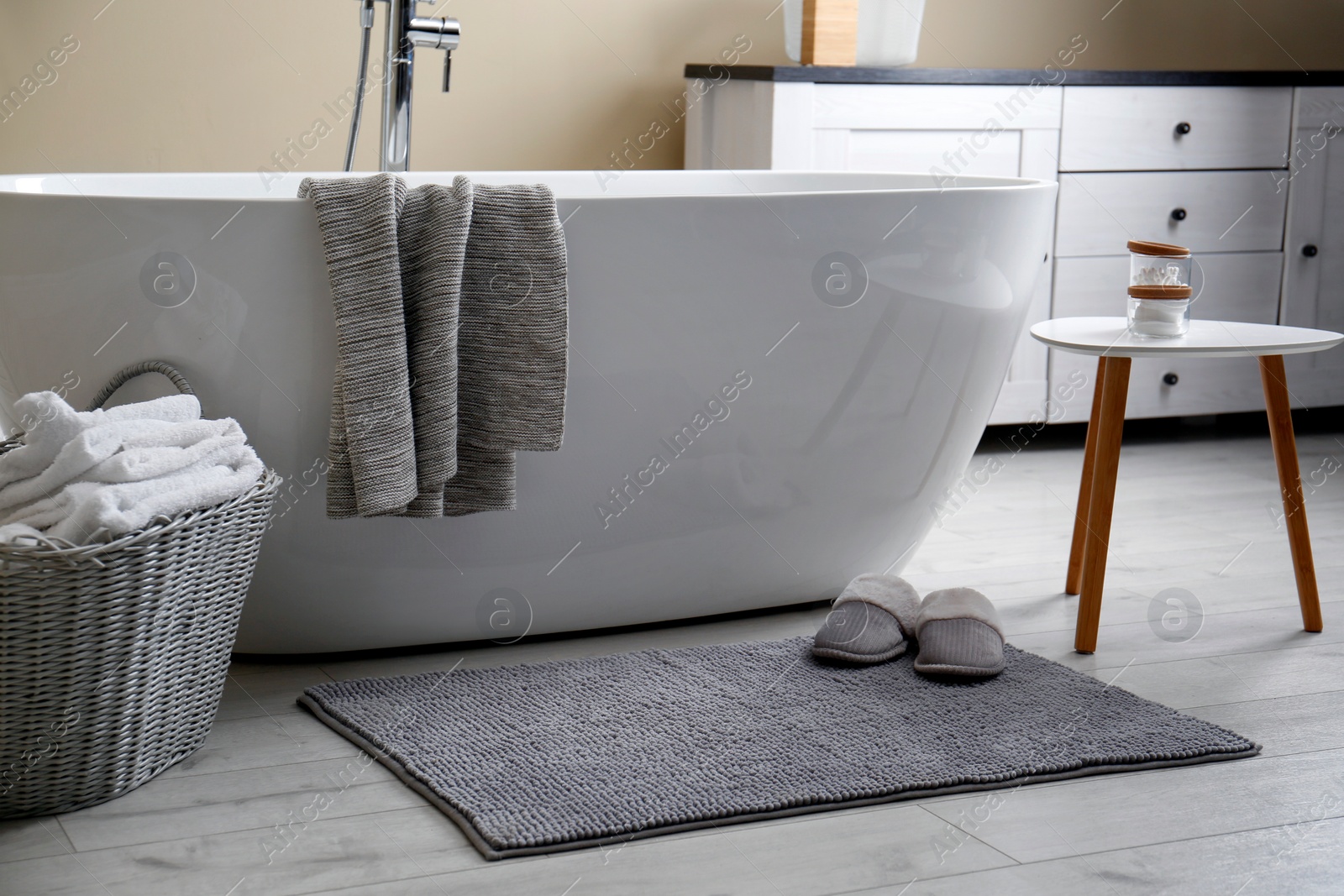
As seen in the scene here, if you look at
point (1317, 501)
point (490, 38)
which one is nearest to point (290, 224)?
point (490, 38)

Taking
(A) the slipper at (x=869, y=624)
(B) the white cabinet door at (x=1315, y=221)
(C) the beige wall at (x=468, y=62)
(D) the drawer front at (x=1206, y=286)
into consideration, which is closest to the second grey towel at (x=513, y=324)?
(A) the slipper at (x=869, y=624)

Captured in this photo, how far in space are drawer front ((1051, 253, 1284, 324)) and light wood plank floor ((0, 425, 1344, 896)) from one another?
1.17m

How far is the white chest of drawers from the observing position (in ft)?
9.14

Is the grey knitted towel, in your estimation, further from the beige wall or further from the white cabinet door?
the white cabinet door

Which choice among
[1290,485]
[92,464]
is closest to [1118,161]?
[1290,485]

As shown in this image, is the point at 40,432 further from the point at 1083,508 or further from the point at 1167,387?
the point at 1167,387

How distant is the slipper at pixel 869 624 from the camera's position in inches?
68.4

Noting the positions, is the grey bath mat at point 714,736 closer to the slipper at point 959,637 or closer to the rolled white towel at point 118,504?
the slipper at point 959,637

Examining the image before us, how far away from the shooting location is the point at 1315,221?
122 inches

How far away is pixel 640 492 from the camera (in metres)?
1.80

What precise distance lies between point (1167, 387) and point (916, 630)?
5.16 ft

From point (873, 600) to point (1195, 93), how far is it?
175cm

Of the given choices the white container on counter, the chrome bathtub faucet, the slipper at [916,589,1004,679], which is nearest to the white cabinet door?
the white container on counter

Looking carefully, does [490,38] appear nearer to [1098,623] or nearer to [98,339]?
[98,339]
